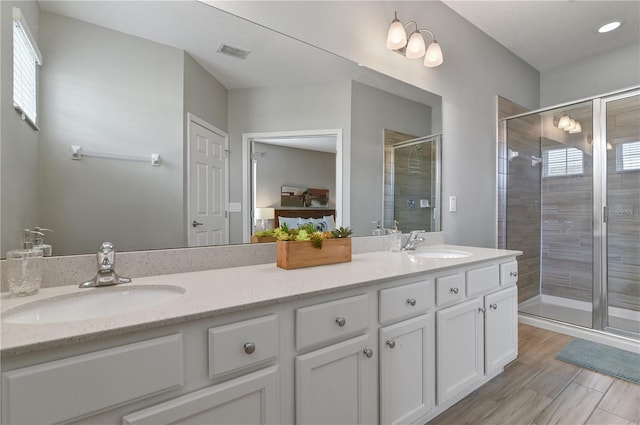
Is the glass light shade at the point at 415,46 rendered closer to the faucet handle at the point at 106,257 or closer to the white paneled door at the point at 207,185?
the white paneled door at the point at 207,185

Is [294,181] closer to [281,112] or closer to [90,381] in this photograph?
[281,112]

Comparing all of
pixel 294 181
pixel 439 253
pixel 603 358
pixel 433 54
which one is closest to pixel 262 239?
pixel 294 181

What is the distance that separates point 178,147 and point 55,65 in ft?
1.51

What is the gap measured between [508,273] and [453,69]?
5.68ft

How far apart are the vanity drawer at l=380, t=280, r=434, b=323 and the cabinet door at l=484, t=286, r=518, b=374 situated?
0.57 metres

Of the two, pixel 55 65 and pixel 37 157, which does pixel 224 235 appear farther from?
pixel 55 65

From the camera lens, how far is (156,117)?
1242 mm

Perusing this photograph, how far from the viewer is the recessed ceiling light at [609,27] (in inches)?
106

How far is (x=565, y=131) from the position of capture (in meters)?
3.12

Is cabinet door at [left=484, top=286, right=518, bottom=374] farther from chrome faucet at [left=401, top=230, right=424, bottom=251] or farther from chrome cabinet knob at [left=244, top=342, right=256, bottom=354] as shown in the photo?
chrome cabinet knob at [left=244, top=342, right=256, bottom=354]

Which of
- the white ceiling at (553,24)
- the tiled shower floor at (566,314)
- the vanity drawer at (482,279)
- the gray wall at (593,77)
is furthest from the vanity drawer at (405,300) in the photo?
the gray wall at (593,77)

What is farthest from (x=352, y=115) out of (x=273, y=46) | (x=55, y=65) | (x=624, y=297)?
(x=624, y=297)

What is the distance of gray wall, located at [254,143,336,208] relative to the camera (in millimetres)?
1572

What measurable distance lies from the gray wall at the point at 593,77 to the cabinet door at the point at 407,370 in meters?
3.53
